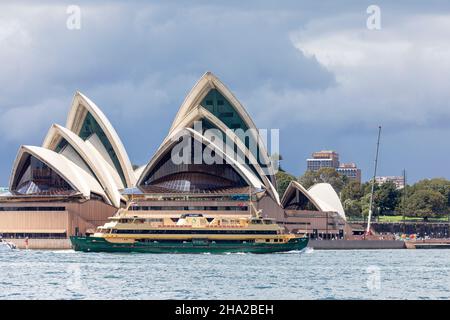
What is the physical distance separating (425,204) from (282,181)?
18.7 m

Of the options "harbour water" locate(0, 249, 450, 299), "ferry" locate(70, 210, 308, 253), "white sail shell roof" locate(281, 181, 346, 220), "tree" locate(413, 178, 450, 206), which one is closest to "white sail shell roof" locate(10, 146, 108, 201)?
"ferry" locate(70, 210, 308, 253)

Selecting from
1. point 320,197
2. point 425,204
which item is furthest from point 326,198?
point 425,204

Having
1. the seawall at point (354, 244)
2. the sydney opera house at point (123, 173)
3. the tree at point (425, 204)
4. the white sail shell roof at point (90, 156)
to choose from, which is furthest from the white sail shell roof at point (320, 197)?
the tree at point (425, 204)

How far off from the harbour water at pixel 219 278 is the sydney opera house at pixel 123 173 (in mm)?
28022

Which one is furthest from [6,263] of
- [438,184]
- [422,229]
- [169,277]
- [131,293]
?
[438,184]

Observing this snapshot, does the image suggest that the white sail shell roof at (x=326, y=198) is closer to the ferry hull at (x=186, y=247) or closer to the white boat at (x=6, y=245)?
the white boat at (x=6, y=245)

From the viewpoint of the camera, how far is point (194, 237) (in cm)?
8306

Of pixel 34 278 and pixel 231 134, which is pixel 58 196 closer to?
pixel 231 134

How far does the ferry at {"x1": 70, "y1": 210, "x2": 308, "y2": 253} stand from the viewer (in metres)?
82.4

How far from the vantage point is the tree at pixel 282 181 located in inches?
5474

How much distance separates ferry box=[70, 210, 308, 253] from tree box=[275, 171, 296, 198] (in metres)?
54.2

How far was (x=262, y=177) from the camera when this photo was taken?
10888 centimetres

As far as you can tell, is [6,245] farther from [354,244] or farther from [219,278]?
[219,278]
